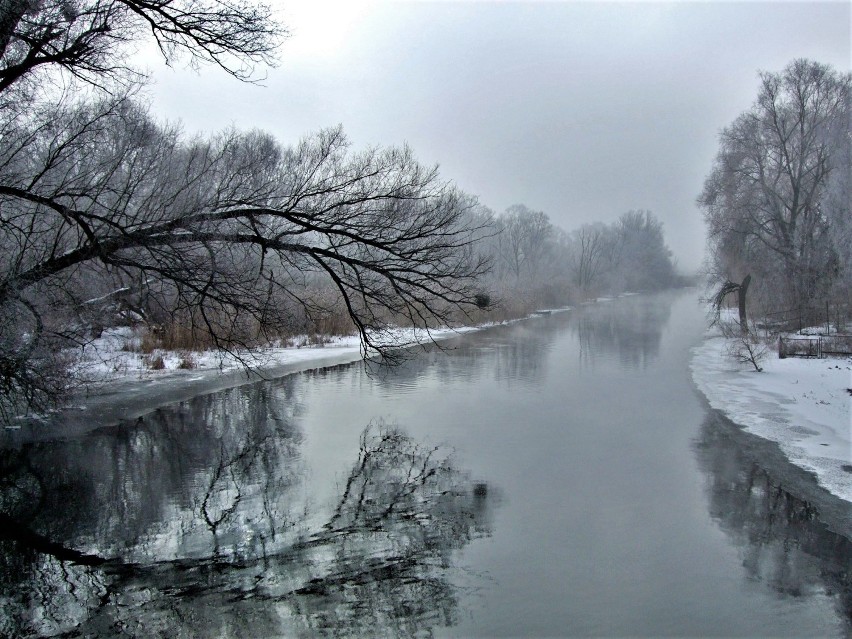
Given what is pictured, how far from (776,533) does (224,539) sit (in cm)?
620

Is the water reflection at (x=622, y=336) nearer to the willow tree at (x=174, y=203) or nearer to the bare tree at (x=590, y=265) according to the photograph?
the willow tree at (x=174, y=203)

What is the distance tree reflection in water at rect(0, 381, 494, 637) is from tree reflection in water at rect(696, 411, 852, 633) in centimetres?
290

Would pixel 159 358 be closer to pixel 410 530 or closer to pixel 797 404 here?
pixel 410 530

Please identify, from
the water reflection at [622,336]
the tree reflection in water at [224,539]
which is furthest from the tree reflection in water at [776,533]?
the water reflection at [622,336]

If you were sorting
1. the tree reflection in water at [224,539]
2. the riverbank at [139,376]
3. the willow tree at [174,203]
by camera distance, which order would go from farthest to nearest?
1. the riverbank at [139,376]
2. the willow tree at [174,203]
3. the tree reflection in water at [224,539]

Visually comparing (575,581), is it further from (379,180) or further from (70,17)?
(70,17)

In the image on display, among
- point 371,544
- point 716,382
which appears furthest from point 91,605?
point 716,382

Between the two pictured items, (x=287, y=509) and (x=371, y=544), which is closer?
(x=371, y=544)

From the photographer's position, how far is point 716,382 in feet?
58.9

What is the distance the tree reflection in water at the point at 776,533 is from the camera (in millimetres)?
6312

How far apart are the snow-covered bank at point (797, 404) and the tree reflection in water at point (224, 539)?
207 inches

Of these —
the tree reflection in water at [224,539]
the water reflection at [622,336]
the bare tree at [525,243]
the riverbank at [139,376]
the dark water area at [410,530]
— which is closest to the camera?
the tree reflection in water at [224,539]

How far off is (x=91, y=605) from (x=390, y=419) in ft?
25.9

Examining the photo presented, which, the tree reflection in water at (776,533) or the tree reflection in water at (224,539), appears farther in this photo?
the tree reflection in water at (776,533)
